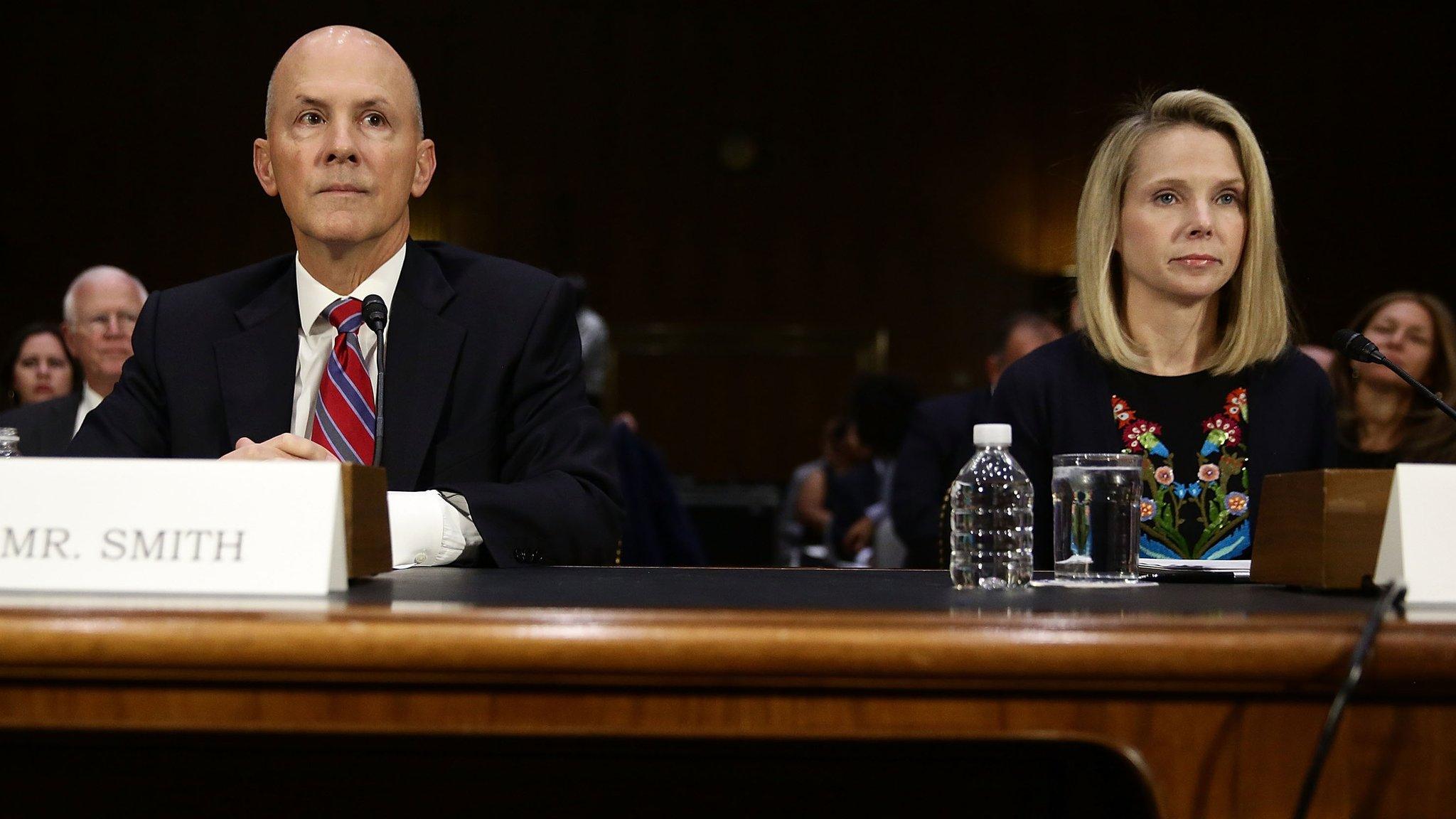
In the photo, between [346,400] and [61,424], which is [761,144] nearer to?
[61,424]

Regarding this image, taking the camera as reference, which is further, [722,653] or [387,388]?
[387,388]

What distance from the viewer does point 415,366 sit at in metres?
1.71

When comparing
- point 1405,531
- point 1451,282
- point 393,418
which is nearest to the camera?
point 1405,531

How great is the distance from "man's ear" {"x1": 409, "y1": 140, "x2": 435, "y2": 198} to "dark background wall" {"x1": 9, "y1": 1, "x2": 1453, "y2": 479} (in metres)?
5.80

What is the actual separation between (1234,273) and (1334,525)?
0.77 meters

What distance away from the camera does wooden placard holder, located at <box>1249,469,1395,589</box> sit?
105 centimetres

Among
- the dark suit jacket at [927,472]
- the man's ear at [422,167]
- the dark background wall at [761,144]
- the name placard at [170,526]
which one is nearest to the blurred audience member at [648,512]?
the dark suit jacket at [927,472]

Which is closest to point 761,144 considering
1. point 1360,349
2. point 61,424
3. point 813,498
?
point 813,498

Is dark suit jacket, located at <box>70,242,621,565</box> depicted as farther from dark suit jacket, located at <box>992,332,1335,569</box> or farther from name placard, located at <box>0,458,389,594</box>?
name placard, located at <box>0,458,389,594</box>

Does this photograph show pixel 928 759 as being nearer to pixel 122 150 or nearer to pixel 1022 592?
pixel 1022 592

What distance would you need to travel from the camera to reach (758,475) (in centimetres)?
811

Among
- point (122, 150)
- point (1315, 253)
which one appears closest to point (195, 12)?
point (122, 150)

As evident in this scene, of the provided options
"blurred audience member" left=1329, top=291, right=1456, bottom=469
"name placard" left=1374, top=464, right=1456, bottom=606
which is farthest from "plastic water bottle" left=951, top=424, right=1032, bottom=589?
"blurred audience member" left=1329, top=291, right=1456, bottom=469

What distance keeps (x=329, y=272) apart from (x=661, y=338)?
248 inches
